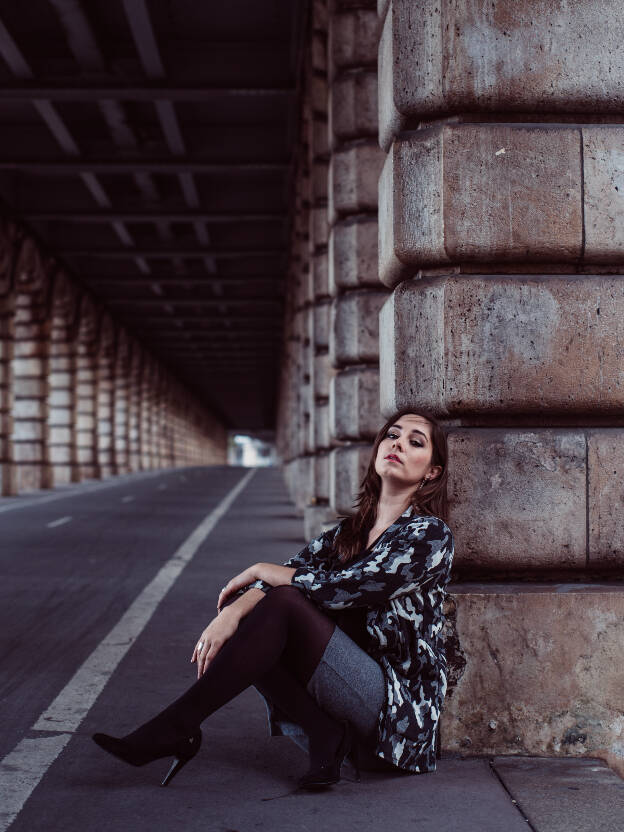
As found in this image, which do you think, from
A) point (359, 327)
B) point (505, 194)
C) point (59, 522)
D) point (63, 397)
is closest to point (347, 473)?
point (359, 327)

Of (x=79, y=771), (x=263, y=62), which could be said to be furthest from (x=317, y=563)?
(x=263, y=62)

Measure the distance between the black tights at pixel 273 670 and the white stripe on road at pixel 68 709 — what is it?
0.46 m

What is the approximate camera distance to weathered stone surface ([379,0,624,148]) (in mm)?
4332

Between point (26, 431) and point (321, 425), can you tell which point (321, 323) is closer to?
point (321, 425)

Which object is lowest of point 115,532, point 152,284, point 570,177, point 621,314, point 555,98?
point 115,532

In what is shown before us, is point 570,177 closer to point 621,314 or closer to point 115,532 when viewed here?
point 621,314

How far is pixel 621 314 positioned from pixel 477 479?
93cm

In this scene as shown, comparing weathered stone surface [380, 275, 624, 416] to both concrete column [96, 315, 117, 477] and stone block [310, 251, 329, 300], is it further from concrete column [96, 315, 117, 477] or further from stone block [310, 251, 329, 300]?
concrete column [96, 315, 117, 477]

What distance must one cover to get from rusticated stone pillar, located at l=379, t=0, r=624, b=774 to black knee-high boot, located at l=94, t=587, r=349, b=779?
89 centimetres

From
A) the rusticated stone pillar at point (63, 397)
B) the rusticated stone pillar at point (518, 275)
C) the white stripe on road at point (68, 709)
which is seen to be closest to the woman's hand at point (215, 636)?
the white stripe on road at point (68, 709)

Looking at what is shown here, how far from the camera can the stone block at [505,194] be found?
4277mm

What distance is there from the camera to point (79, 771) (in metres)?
3.75

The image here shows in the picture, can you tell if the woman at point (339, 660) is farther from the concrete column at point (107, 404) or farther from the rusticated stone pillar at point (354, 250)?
the concrete column at point (107, 404)

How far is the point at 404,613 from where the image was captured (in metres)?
3.61
